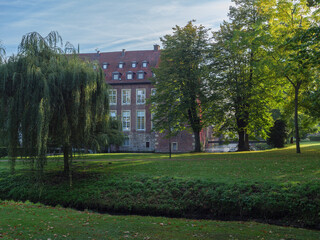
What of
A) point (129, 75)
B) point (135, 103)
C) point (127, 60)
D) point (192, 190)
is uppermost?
point (127, 60)

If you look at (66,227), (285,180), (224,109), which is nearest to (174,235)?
(66,227)

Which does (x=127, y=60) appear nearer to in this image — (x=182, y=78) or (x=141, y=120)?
(x=141, y=120)

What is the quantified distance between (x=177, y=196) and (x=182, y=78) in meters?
18.6

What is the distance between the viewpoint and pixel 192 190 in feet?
44.2

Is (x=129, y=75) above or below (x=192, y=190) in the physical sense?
above

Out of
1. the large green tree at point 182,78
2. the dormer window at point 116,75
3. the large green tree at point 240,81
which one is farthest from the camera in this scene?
the dormer window at point 116,75

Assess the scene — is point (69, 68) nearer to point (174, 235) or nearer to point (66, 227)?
point (66, 227)

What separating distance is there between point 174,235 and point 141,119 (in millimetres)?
36279

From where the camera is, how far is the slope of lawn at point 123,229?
320 inches

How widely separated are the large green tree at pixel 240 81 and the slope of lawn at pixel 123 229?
18.3 metres

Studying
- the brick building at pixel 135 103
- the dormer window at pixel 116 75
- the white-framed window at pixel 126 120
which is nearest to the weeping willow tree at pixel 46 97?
the brick building at pixel 135 103

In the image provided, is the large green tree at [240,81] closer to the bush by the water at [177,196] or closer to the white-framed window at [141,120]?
the bush by the water at [177,196]

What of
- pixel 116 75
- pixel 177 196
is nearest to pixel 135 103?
pixel 116 75

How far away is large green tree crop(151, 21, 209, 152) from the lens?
99.6 feet
